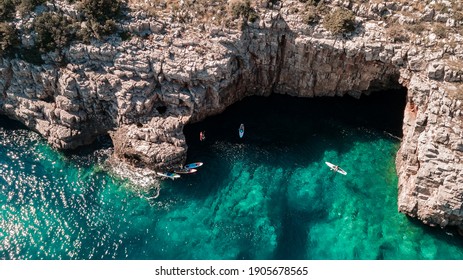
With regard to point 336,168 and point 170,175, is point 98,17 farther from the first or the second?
point 336,168

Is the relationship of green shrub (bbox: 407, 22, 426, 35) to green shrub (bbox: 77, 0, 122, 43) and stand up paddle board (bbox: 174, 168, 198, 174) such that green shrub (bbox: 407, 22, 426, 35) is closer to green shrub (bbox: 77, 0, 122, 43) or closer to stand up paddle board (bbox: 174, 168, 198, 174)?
stand up paddle board (bbox: 174, 168, 198, 174)

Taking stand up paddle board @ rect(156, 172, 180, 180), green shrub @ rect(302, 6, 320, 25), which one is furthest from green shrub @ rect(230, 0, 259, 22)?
stand up paddle board @ rect(156, 172, 180, 180)

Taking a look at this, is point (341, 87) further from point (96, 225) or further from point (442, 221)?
point (96, 225)

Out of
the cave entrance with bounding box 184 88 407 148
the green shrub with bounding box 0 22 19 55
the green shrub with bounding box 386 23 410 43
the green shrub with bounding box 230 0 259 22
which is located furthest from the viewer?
the cave entrance with bounding box 184 88 407 148

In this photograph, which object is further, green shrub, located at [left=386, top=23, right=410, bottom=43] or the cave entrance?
the cave entrance

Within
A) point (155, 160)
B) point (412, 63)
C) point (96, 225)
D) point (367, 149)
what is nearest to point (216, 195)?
point (155, 160)
